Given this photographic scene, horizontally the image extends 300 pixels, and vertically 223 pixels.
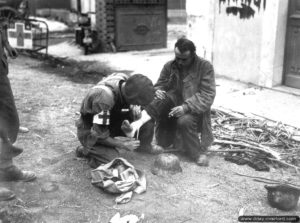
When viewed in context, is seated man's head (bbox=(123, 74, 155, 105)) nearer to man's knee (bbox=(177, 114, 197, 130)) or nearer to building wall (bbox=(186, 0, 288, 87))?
man's knee (bbox=(177, 114, 197, 130))

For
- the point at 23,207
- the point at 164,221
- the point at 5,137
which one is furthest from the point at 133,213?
the point at 5,137

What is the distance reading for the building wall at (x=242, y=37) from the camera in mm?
7574

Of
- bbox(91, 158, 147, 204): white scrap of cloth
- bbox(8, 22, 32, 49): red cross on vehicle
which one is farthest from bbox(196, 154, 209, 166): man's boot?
bbox(8, 22, 32, 49): red cross on vehicle

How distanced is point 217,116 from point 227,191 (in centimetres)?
226

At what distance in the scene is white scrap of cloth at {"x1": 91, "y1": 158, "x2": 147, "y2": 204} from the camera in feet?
13.3

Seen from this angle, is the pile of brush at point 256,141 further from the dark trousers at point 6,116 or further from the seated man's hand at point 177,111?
the dark trousers at point 6,116

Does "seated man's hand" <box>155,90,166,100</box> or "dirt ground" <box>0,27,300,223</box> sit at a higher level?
"seated man's hand" <box>155,90,166,100</box>

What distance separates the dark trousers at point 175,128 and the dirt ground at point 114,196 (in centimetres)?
20

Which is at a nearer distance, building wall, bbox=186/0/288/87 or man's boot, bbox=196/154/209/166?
man's boot, bbox=196/154/209/166

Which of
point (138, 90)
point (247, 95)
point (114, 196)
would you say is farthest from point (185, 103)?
point (247, 95)

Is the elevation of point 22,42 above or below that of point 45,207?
above

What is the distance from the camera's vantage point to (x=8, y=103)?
4.07 metres

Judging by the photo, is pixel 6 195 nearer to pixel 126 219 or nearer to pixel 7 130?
pixel 7 130

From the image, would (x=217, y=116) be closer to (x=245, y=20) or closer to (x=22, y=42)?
(x=245, y=20)
